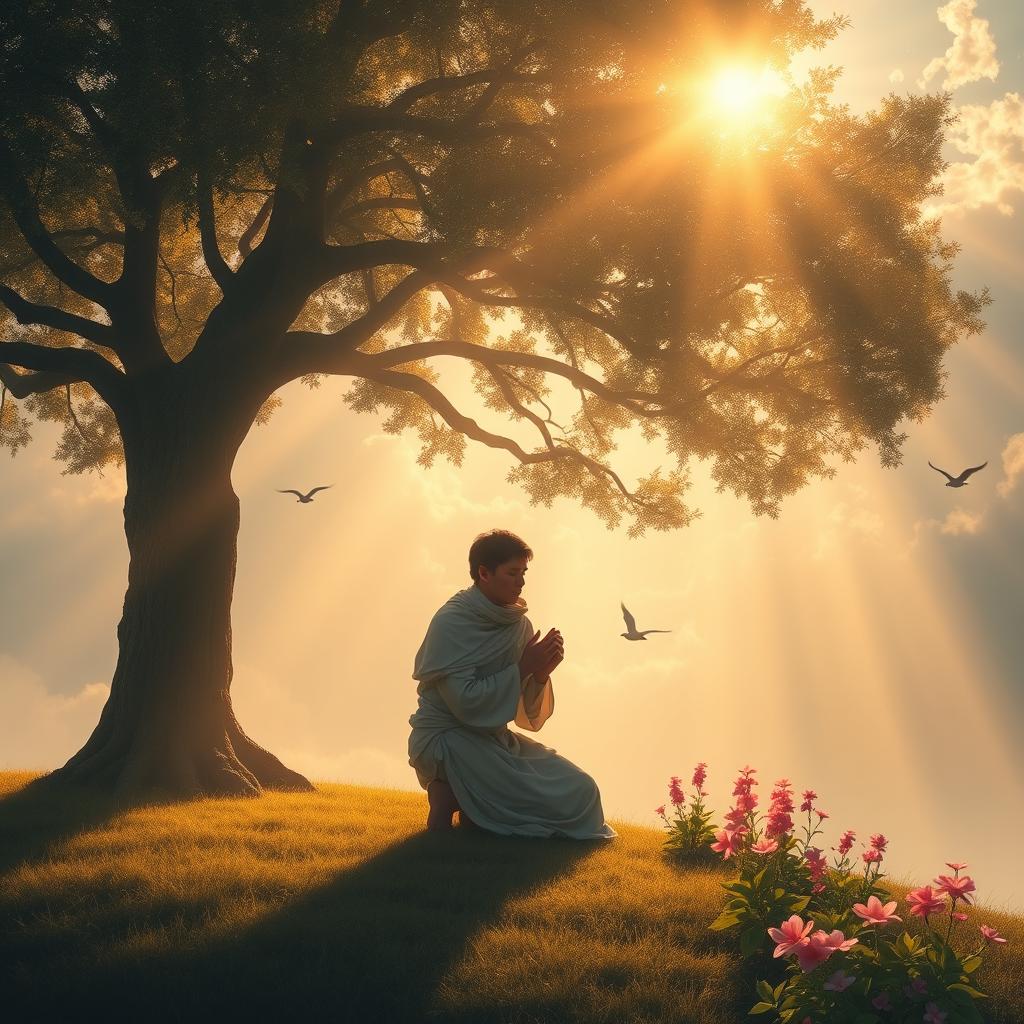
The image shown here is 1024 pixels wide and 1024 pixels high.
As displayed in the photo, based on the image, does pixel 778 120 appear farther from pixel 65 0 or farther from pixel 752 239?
pixel 65 0

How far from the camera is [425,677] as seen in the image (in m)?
8.52

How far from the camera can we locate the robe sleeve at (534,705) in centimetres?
882

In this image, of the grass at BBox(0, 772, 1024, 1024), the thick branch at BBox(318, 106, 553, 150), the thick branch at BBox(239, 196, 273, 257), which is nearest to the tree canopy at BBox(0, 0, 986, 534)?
the thick branch at BBox(318, 106, 553, 150)

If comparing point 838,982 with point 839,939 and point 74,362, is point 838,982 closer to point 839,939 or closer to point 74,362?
point 839,939

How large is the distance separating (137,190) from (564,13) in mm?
5324

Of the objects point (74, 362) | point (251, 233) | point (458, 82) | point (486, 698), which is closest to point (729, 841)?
point (486, 698)

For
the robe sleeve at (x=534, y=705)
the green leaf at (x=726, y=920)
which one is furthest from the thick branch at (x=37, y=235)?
the green leaf at (x=726, y=920)

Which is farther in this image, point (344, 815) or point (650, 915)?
point (344, 815)

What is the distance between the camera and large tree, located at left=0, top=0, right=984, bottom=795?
1057cm

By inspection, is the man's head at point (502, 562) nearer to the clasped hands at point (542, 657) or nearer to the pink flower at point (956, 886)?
the clasped hands at point (542, 657)

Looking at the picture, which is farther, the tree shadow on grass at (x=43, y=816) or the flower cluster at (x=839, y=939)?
the tree shadow on grass at (x=43, y=816)

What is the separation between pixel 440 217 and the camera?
428 inches

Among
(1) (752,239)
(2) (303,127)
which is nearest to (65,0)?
(2) (303,127)

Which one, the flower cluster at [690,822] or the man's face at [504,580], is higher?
the man's face at [504,580]
